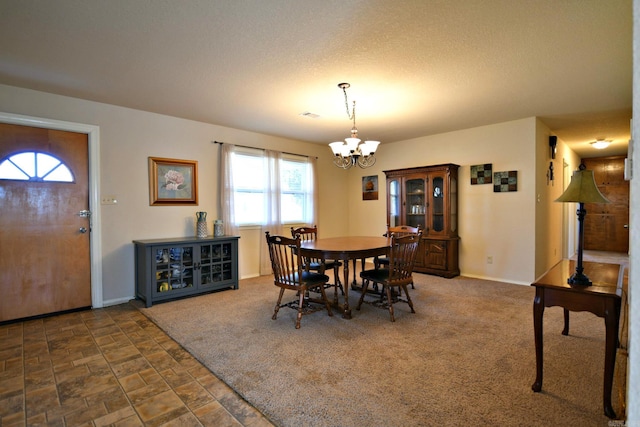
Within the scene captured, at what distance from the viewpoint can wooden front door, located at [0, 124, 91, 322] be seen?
307cm

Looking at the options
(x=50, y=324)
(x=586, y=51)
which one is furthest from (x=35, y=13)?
(x=586, y=51)

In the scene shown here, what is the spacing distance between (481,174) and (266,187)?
330 centimetres

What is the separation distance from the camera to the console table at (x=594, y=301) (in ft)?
5.28

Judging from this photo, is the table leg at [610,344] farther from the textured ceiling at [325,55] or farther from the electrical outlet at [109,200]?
the electrical outlet at [109,200]

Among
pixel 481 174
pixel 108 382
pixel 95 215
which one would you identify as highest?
pixel 481 174

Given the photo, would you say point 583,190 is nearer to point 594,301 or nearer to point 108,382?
point 594,301

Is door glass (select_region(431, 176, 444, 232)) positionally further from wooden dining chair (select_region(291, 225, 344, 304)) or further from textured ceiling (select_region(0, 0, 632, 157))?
wooden dining chair (select_region(291, 225, 344, 304))

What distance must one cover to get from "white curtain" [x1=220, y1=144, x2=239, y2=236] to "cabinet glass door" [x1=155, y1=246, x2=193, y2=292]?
0.79 metres

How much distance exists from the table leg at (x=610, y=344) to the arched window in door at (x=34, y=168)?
15.3 ft

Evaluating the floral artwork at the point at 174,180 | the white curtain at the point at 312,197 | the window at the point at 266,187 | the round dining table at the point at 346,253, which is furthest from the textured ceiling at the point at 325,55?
the white curtain at the point at 312,197

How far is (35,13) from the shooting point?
77.2 inches

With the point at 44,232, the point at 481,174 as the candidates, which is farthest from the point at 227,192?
the point at 481,174

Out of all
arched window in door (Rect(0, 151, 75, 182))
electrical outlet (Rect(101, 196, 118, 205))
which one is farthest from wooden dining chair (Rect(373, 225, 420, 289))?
arched window in door (Rect(0, 151, 75, 182))

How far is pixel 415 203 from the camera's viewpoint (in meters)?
5.16
